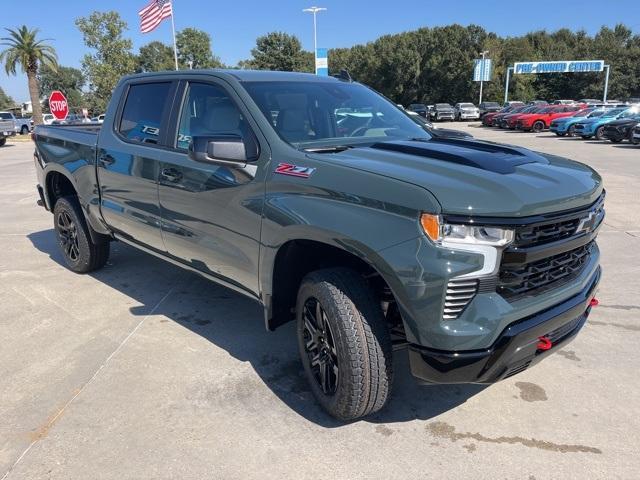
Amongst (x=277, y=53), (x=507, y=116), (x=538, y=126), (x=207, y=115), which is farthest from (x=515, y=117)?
(x=277, y=53)

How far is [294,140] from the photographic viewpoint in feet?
10.5

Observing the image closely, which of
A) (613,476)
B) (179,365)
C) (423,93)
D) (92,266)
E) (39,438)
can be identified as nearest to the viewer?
(613,476)

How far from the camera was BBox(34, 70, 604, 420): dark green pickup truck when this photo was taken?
2322 millimetres

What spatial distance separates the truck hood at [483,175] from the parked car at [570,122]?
25871mm

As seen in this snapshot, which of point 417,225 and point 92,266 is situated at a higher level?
point 417,225

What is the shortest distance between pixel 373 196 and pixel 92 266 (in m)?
3.87

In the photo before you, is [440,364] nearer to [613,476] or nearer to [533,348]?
[533,348]

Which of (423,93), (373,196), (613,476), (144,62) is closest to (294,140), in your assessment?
(373,196)

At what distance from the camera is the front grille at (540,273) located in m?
2.40

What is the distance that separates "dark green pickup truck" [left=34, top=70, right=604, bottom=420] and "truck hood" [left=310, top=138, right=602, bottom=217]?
1cm

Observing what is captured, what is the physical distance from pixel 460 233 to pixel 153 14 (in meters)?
28.3

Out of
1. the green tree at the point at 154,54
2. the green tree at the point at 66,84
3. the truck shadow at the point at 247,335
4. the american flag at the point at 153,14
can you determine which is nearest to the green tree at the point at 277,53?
the green tree at the point at 154,54

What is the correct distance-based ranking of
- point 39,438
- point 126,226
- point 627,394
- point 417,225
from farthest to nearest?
point 126,226
point 627,394
point 39,438
point 417,225

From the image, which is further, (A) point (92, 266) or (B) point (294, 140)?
(A) point (92, 266)
